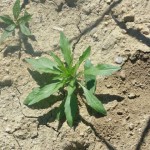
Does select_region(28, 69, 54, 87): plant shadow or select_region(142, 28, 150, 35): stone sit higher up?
select_region(142, 28, 150, 35): stone

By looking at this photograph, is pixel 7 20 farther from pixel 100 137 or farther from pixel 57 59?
pixel 100 137

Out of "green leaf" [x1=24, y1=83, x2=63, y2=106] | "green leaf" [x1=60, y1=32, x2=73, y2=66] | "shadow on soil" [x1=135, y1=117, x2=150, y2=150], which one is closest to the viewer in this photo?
"shadow on soil" [x1=135, y1=117, x2=150, y2=150]

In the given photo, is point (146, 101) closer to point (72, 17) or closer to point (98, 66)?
point (98, 66)

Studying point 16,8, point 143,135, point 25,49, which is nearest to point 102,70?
point 143,135

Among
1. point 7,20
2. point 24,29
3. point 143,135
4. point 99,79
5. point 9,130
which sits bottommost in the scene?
point 143,135

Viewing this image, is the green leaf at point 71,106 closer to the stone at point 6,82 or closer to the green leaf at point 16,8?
the stone at point 6,82

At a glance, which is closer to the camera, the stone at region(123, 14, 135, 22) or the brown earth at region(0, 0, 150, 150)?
the brown earth at region(0, 0, 150, 150)

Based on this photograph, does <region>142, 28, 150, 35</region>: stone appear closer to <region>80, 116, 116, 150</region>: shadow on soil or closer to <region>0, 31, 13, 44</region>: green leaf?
<region>80, 116, 116, 150</region>: shadow on soil

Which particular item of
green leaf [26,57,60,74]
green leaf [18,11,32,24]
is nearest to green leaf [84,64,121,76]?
green leaf [26,57,60,74]
